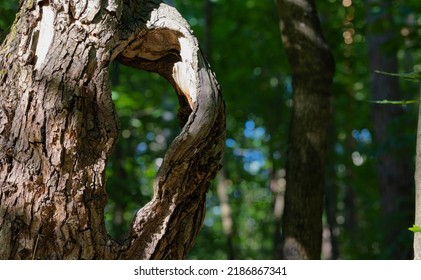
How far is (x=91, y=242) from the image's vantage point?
8.91ft

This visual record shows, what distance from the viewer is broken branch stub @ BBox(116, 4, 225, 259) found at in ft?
9.32

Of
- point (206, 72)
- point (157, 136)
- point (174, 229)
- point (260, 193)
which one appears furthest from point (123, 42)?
point (260, 193)

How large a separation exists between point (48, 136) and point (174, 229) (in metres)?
0.75

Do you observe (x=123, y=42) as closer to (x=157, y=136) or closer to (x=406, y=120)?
(x=406, y=120)

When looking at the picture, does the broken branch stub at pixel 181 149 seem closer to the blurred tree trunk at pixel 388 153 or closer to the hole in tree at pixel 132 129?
the hole in tree at pixel 132 129

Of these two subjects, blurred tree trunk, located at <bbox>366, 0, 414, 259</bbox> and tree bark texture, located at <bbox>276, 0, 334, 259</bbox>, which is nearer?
tree bark texture, located at <bbox>276, 0, 334, 259</bbox>

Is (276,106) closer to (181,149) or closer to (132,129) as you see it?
(132,129)

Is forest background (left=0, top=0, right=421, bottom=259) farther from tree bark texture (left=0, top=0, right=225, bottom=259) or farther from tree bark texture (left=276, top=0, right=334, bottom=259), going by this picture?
tree bark texture (left=0, top=0, right=225, bottom=259)

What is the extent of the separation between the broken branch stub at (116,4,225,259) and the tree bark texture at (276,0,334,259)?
1610 millimetres

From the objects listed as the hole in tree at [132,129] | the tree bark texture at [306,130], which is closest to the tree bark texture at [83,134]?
the tree bark texture at [306,130]

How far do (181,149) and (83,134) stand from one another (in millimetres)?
445

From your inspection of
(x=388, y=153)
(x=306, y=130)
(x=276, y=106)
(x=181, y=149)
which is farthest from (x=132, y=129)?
(x=181, y=149)

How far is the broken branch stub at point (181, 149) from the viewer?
9.32 feet

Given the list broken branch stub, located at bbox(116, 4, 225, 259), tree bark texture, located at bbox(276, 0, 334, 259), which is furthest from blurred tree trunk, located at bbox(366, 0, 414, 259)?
broken branch stub, located at bbox(116, 4, 225, 259)
